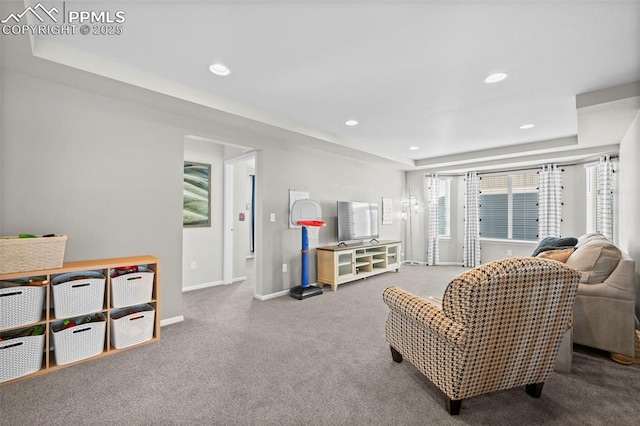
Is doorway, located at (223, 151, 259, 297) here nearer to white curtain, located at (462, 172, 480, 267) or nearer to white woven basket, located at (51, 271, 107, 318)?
white woven basket, located at (51, 271, 107, 318)

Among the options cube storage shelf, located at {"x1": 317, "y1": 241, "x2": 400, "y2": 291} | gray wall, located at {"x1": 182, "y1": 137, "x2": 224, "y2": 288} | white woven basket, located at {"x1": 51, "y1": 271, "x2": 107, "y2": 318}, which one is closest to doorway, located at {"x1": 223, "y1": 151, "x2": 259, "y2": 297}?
gray wall, located at {"x1": 182, "y1": 137, "x2": 224, "y2": 288}

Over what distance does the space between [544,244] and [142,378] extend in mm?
4673

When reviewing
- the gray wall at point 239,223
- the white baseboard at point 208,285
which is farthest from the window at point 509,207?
the white baseboard at point 208,285

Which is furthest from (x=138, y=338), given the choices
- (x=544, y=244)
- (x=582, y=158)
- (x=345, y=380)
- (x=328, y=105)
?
(x=582, y=158)

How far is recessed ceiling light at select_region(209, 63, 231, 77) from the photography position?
8.31 ft

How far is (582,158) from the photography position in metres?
5.32

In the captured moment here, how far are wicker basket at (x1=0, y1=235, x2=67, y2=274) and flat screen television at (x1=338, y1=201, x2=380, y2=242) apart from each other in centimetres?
380

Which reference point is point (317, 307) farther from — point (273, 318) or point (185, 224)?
point (185, 224)

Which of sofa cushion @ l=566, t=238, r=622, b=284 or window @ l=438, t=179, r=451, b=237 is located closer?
sofa cushion @ l=566, t=238, r=622, b=284

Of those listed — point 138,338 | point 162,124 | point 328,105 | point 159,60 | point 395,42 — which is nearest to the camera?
point 395,42

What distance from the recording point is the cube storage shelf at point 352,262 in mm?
4781

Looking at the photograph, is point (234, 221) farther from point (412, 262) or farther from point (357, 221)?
point (412, 262)

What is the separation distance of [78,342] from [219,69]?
8.49ft

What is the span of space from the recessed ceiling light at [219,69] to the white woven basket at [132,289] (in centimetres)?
199
